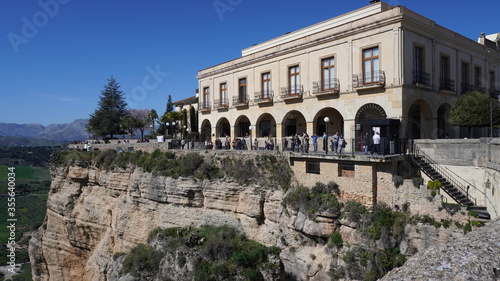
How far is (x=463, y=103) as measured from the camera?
20188mm

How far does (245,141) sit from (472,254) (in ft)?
66.0

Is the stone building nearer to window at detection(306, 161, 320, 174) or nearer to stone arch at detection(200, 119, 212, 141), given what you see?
window at detection(306, 161, 320, 174)

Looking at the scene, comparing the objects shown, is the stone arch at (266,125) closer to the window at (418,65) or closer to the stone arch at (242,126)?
the stone arch at (242,126)

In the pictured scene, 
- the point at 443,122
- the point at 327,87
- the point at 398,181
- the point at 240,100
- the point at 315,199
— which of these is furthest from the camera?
the point at 240,100

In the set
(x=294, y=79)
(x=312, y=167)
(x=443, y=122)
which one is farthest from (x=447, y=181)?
(x=294, y=79)

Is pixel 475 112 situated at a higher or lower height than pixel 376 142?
higher

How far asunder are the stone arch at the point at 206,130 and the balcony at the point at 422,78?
Answer: 20.3 metres

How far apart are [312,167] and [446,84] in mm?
11545

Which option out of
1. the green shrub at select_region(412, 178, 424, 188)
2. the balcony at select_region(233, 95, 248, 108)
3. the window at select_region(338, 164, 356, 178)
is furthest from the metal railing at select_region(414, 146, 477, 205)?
the balcony at select_region(233, 95, 248, 108)

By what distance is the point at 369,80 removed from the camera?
2117 cm

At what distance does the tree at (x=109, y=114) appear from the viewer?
152ft

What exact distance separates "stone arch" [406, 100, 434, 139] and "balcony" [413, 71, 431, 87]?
1397mm

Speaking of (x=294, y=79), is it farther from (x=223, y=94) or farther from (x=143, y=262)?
(x=143, y=262)

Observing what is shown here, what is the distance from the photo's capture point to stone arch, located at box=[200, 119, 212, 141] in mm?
35250
